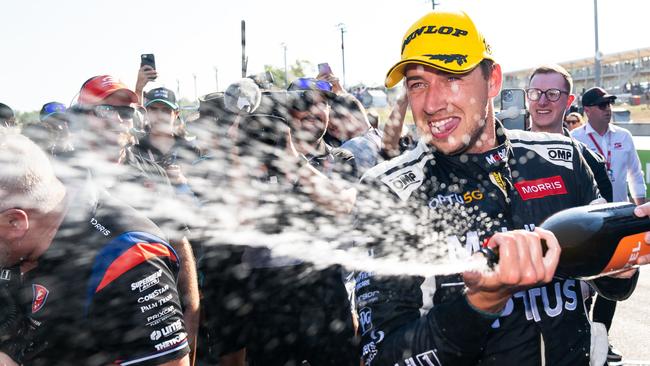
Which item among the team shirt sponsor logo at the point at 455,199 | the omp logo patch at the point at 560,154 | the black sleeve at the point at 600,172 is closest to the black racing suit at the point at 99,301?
the team shirt sponsor logo at the point at 455,199

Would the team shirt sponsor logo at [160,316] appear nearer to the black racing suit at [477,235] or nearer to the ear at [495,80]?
the black racing suit at [477,235]

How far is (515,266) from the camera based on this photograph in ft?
5.19

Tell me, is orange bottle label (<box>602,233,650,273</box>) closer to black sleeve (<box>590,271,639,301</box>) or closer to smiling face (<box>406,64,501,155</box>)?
black sleeve (<box>590,271,639,301</box>)

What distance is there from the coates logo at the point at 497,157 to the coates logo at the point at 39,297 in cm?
166

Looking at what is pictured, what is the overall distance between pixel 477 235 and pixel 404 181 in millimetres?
301

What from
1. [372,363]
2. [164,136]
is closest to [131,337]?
[372,363]

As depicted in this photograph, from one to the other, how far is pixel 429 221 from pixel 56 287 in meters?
1.36

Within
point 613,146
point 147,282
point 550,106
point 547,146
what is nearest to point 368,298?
point 147,282

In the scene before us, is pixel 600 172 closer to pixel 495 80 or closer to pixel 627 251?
pixel 495 80

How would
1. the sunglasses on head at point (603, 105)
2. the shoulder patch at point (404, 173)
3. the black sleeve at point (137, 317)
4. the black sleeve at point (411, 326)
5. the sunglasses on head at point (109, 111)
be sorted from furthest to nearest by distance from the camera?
1. the sunglasses on head at point (603, 105)
2. the sunglasses on head at point (109, 111)
3. the black sleeve at point (137, 317)
4. the shoulder patch at point (404, 173)
5. the black sleeve at point (411, 326)

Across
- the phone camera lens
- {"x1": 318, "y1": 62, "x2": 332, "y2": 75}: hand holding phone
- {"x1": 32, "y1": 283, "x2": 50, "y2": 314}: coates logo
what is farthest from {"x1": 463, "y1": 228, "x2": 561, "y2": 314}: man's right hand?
the phone camera lens

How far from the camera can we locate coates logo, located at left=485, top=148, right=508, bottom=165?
230 cm

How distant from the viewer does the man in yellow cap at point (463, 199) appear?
1.95 m

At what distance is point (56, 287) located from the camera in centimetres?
234
